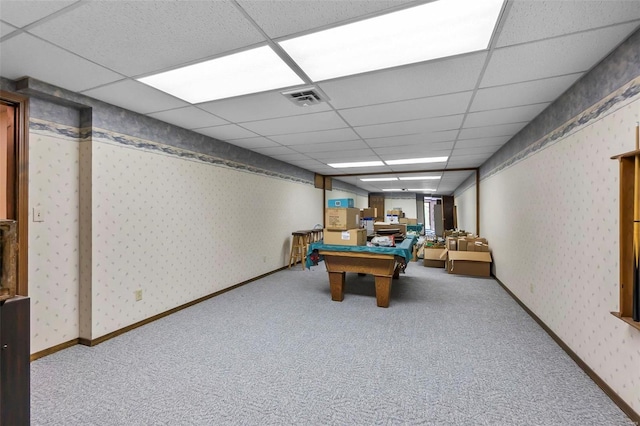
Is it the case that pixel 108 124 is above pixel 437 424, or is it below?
above

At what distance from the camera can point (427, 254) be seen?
6652 mm

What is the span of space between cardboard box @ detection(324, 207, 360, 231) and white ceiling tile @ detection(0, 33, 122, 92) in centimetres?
288

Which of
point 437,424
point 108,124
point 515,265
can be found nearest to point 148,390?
point 437,424

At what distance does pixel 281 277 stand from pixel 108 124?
3672 mm

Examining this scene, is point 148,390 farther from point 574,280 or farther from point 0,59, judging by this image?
point 574,280

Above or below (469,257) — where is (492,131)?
above

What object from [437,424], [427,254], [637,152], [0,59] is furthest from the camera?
[427,254]

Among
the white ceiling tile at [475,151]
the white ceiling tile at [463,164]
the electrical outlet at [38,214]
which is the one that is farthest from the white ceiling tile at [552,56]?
the white ceiling tile at [463,164]

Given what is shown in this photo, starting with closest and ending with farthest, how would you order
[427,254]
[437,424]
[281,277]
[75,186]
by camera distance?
[437,424]
[75,186]
[281,277]
[427,254]

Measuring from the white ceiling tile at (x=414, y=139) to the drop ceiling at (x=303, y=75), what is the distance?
5.6 inches

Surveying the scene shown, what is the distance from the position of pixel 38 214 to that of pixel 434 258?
6.62 metres

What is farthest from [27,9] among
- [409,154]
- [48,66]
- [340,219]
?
[409,154]

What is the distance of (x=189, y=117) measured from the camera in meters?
3.31

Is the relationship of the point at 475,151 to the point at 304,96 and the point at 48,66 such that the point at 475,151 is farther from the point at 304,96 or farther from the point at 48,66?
the point at 48,66
